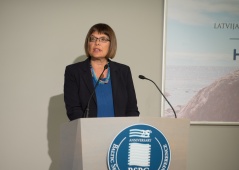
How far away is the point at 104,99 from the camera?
2.80 metres

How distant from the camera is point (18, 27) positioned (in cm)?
369

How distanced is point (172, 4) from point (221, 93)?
99cm

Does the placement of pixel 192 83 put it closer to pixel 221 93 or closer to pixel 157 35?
pixel 221 93

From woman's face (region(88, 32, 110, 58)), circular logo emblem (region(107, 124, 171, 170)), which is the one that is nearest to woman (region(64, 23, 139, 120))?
woman's face (region(88, 32, 110, 58))

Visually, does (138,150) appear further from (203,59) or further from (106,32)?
(203,59)

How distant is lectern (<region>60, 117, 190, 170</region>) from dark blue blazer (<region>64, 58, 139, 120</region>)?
2.22 ft

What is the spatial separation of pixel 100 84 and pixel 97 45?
30 centimetres

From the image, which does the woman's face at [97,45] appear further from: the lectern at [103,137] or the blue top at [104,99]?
the lectern at [103,137]

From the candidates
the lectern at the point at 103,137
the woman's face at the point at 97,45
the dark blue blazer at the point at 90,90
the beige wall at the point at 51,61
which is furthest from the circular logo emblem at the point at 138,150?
the beige wall at the point at 51,61

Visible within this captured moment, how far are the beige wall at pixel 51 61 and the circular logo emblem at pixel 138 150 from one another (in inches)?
71.3

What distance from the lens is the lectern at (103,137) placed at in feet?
6.19

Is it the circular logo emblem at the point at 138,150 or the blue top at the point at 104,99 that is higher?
the blue top at the point at 104,99

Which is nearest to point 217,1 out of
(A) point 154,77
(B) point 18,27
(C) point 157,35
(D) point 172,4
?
(D) point 172,4

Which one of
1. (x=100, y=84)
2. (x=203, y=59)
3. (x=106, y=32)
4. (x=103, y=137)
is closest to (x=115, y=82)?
(x=100, y=84)
